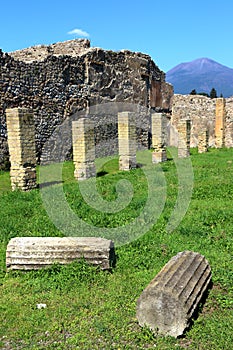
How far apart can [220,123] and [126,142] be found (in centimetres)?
1198

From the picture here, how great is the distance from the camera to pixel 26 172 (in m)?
10.3

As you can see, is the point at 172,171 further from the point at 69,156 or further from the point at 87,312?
the point at 87,312

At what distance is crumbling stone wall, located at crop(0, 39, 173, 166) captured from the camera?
1470cm

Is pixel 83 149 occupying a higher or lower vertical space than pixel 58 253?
higher

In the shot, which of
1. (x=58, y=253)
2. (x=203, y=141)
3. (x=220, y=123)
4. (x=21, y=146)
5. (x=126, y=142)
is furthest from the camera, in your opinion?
(x=220, y=123)

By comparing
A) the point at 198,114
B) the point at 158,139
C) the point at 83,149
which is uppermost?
the point at 198,114

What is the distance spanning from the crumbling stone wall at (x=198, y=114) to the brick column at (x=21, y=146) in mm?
15855

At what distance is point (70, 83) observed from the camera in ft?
56.5

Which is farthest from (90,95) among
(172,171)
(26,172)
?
(26,172)

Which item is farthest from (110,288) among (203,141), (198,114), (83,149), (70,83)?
(198,114)

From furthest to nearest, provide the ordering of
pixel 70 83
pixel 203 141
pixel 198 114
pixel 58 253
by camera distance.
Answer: pixel 198 114, pixel 203 141, pixel 70 83, pixel 58 253

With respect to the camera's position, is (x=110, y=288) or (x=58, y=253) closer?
(x=110, y=288)

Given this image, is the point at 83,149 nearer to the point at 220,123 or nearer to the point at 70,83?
the point at 70,83

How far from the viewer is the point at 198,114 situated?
2605 cm
